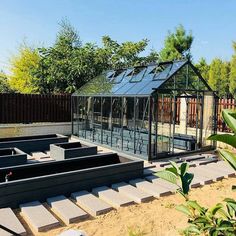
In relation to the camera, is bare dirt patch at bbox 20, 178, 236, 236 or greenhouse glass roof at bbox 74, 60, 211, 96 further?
greenhouse glass roof at bbox 74, 60, 211, 96

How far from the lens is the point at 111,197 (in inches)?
227

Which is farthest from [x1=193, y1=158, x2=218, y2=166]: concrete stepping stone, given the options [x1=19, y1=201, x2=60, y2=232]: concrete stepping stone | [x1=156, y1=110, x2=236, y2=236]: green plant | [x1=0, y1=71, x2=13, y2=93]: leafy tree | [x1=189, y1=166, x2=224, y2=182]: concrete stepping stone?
[x1=0, y1=71, x2=13, y2=93]: leafy tree

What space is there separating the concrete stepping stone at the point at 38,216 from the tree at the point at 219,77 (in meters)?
22.0

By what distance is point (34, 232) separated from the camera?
4.43 m

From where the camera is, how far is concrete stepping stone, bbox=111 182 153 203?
228 inches

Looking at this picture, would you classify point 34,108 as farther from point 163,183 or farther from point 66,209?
point 66,209

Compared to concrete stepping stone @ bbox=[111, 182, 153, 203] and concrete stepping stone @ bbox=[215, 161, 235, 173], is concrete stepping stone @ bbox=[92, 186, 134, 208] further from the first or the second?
concrete stepping stone @ bbox=[215, 161, 235, 173]

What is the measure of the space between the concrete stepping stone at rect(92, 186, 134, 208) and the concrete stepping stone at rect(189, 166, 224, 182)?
2.50 m

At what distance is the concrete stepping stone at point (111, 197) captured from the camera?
552 centimetres

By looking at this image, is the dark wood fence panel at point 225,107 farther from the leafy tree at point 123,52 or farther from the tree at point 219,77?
the tree at point 219,77

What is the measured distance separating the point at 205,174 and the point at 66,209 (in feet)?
13.4

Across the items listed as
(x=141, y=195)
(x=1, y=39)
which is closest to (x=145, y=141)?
(x=141, y=195)

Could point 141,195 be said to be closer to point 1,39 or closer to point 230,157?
point 230,157

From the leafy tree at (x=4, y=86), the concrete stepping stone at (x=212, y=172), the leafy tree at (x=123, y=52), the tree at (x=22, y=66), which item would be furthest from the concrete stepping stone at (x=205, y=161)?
the leafy tree at (x=4, y=86)
